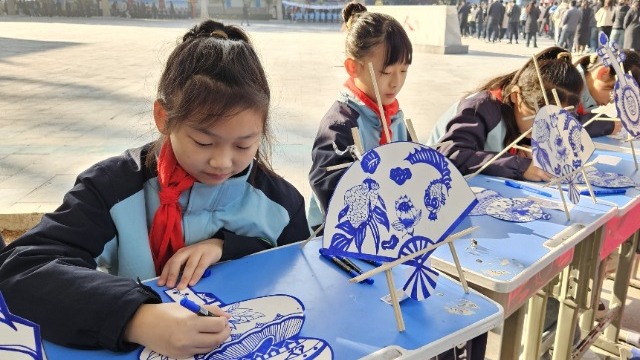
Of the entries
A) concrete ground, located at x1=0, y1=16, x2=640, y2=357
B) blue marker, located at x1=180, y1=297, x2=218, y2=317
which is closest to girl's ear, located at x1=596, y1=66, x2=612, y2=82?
concrete ground, located at x1=0, y1=16, x2=640, y2=357

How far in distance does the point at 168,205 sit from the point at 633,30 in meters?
7.82

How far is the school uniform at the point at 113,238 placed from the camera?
2.32 ft

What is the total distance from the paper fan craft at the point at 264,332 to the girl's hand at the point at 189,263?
0.08 ft

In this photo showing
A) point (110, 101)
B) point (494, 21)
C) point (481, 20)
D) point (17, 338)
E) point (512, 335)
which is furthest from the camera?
point (481, 20)

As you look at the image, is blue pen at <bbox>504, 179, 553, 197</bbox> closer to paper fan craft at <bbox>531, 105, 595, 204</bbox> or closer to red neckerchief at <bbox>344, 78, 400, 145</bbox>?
paper fan craft at <bbox>531, 105, 595, 204</bbox>

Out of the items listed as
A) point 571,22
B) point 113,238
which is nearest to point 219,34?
point 113,238

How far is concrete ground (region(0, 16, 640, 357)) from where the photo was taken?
2.52m

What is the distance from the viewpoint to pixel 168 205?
944mm

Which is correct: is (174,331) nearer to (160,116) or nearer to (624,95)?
(160,116)

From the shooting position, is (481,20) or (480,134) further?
(481,20)

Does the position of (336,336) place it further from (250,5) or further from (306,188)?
(250,5)

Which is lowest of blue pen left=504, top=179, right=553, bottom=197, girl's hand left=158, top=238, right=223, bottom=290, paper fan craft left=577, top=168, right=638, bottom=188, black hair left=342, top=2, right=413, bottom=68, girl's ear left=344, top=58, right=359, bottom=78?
paper fan craft left=577, top=168, right=638, bottom=188

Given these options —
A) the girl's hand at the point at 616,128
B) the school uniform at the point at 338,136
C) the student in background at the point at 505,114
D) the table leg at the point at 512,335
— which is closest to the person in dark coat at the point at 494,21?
the girl's hand at the point at 616,128

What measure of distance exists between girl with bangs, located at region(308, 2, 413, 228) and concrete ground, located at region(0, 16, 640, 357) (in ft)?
0.72
